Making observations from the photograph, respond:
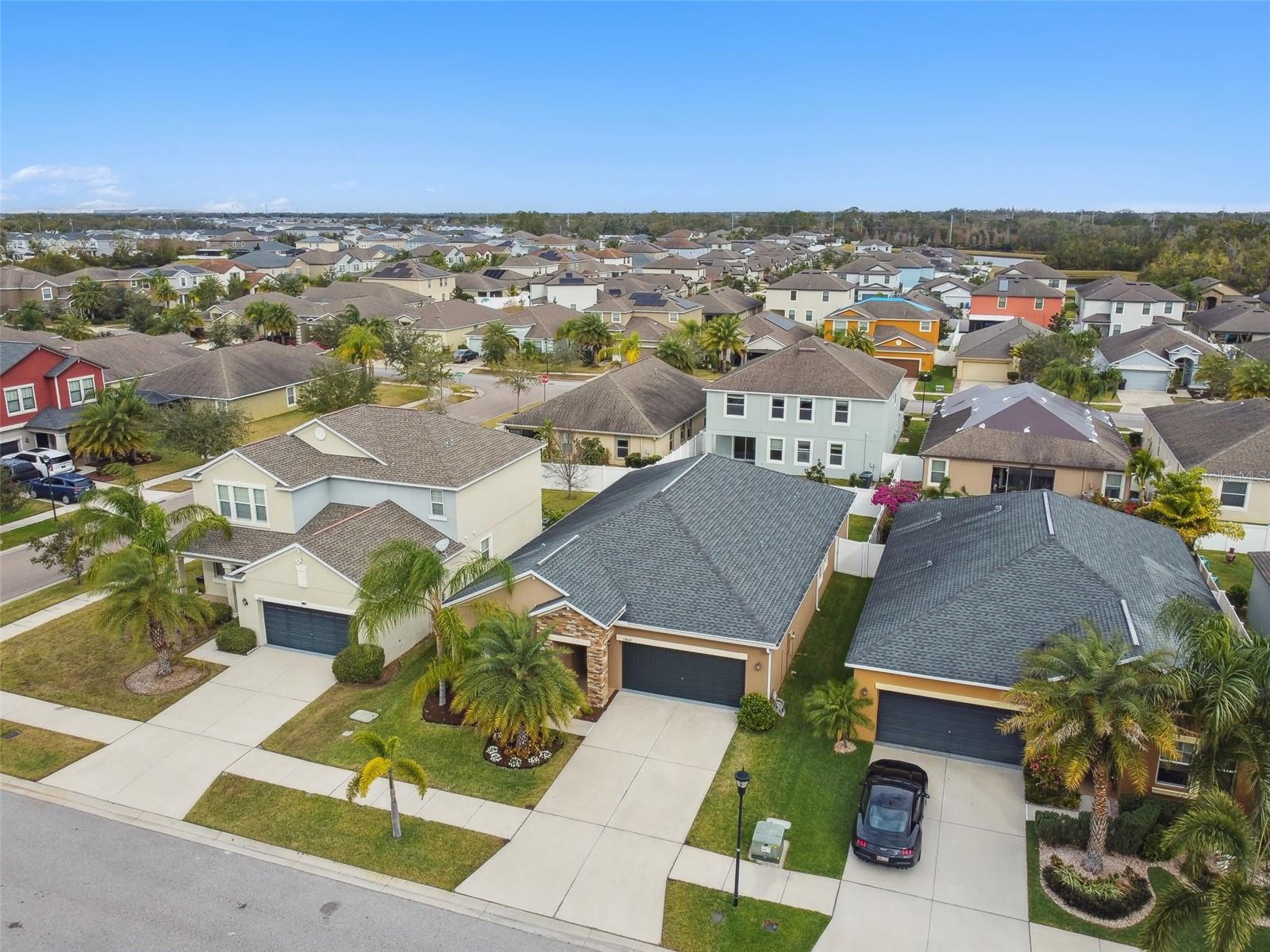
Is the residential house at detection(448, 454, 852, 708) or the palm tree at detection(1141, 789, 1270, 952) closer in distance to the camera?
the palm tree at detection(1141, 789, 1270, 952)

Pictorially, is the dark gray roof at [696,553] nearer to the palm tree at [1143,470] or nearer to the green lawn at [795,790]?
the green lawn at [795,790]

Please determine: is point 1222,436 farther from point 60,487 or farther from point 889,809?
point 60,487

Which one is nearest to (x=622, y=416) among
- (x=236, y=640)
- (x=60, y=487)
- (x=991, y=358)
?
(x=236, y=640)

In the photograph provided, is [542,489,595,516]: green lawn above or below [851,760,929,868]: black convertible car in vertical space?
below

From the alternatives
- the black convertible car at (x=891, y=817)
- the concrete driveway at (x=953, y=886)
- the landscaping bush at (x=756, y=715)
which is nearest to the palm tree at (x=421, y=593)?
the landscaping bush at (x=756, y=715)

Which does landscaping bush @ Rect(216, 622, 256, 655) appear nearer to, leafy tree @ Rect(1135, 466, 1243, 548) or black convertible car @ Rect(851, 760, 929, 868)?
black convertible car @ Rect(851, 760, 929, 868)

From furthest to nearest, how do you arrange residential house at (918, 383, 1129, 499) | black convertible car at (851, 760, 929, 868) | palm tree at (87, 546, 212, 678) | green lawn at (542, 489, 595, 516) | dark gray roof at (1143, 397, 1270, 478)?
1. green lawn at (542, 489, 595, 516)
2. residential house at (918, 383, 1129, 499)
3. dark gray roof at (1143, 397, 1270, 478)
4. palm tree at (87, 546, 212, 678)
5. black convertible car at (851, 760, 929, 868)

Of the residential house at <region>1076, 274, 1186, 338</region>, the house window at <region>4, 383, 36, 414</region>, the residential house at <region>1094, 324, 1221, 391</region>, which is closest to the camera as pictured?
the house window at <region>4, 383, 36, 414</region>

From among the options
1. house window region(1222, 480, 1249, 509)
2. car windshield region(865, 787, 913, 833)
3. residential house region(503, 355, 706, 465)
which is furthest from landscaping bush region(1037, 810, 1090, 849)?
residential house region(503, 355, 706, 465)
